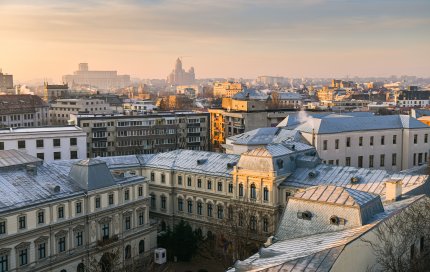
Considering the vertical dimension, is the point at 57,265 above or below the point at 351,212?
below

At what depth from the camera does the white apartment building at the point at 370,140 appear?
8406 centimetres

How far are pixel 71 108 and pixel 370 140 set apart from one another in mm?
105408

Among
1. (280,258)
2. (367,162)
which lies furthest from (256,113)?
(280,258)

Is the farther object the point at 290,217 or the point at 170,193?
the point at 170,193

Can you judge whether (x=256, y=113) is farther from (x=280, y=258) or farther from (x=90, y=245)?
(x=280, y=258)

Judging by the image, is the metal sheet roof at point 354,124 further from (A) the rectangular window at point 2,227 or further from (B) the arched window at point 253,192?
(A) the rectangular window at point 2,227

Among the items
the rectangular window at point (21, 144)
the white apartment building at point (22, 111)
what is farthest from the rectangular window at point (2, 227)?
the white apartment building at point (22, 111)

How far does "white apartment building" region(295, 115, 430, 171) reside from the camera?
84.1 meters

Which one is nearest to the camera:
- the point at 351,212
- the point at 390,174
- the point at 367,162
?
the point at 351,212

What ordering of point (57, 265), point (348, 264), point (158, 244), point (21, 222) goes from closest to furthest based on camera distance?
point (348, 264) < point (21, 222) < point (57, 265) < point (158, 244)

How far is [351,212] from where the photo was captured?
4059cm

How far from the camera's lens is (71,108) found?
164 metres

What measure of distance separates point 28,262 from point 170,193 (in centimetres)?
2704

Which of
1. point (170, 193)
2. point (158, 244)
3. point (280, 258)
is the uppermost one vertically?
point (280, 258)
